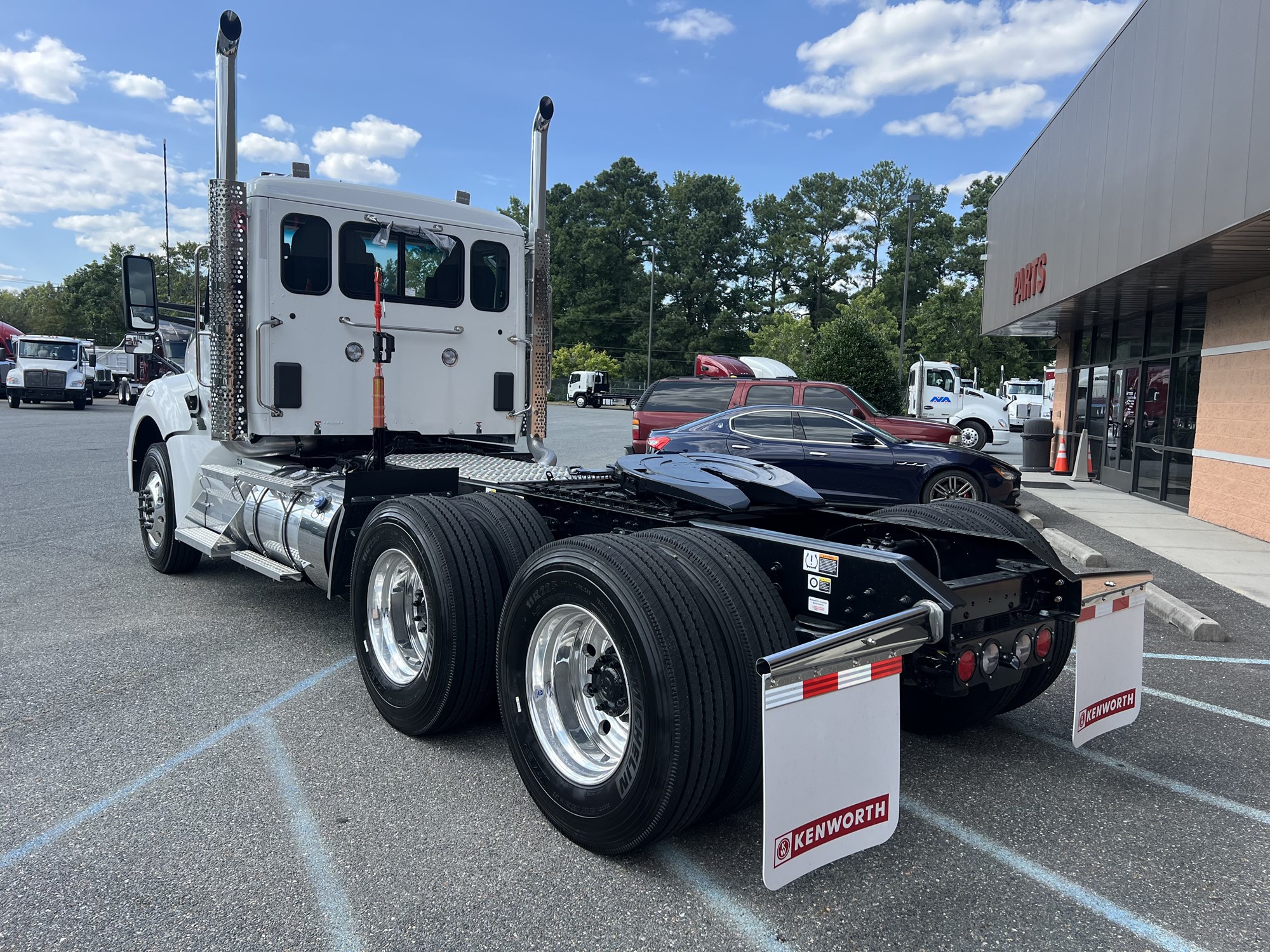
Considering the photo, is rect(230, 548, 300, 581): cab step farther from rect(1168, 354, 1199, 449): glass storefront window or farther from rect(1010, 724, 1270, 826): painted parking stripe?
rect(1168, 354, 1199, 449): glass storefront window

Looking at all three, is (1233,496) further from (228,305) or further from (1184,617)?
(228,305)

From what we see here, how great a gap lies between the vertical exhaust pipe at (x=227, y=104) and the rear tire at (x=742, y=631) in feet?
13.9

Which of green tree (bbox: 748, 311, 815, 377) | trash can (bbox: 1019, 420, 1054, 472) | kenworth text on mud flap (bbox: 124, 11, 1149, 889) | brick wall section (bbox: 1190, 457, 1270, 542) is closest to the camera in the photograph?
kenworth text on mud flap (bbox: 124, 11, 1149, 889)

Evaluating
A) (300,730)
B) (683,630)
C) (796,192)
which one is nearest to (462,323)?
(300,730)

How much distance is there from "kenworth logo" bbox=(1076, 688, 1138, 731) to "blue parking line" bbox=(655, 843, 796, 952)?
146cm

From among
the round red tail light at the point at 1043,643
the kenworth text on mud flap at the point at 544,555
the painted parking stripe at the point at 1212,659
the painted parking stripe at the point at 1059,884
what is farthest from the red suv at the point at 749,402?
the painted parking stripe at the point at 1059,884

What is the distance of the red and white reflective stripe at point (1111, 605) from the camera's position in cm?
326

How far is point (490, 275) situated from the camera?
6.71 m

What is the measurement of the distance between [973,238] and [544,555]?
78.6 m

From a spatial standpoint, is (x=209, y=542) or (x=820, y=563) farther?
(x=209, y=542)

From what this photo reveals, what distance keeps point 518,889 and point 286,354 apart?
4.19m

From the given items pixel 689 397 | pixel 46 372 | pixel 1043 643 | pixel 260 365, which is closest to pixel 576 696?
pixel 1043 643

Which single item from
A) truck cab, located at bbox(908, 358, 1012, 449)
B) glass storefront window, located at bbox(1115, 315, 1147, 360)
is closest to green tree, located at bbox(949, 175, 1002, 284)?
truck cab, located at bbox(908, 358, 1012, 449)

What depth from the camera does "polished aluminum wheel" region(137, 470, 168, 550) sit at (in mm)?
7062
